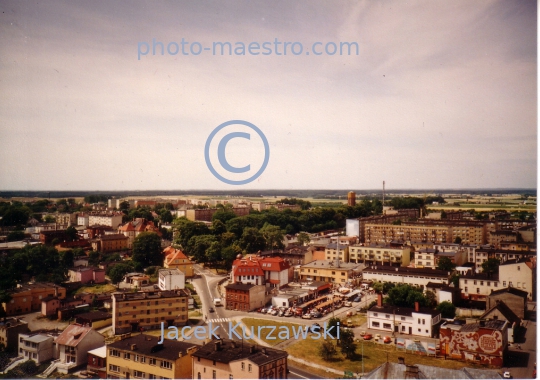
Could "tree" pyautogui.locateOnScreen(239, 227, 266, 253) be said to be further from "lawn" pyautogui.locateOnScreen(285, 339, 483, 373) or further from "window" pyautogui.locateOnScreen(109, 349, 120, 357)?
"window" pyautogui.locateOnScreen(109, 349, 120, 357)

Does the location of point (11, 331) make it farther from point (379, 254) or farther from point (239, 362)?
point (379, 254)

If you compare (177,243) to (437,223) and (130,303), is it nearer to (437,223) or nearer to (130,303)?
(130,303)

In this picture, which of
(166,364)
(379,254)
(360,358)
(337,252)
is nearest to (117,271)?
(166,364)

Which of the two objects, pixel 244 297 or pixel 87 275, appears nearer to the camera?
pixel 244 297

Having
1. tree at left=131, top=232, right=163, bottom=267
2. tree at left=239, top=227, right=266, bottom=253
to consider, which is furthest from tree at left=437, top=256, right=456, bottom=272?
tree at left=131, top=232, right=163, bottom=267

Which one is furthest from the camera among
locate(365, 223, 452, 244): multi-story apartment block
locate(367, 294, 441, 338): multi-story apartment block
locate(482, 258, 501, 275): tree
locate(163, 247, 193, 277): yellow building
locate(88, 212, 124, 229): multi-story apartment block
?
locate(365, 223, 452, 244): multi-story apartment block
